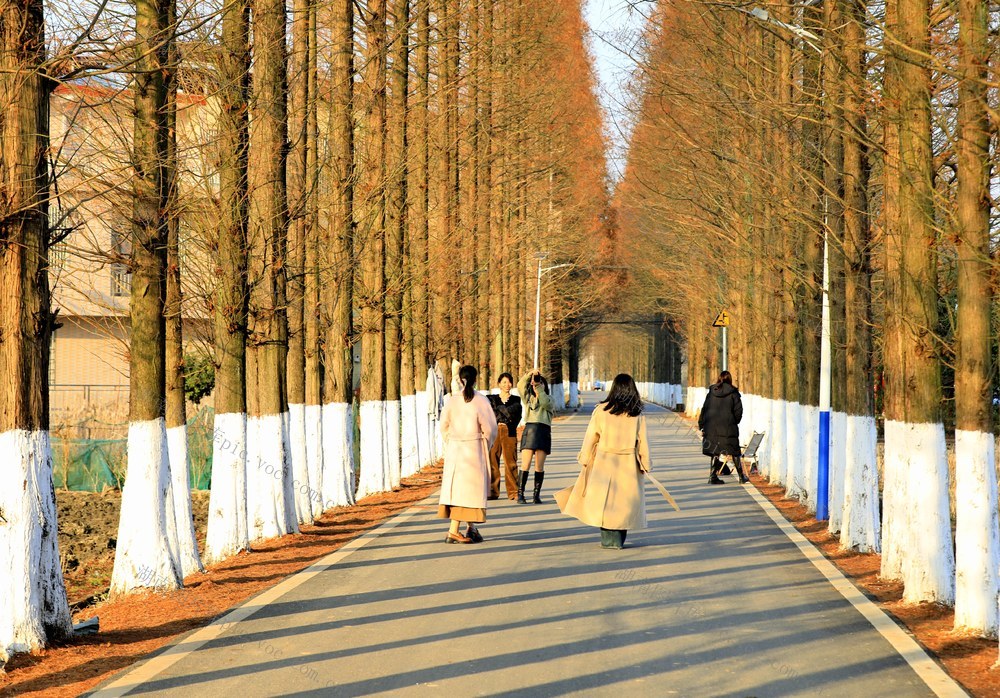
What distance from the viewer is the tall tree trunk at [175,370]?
12.1m

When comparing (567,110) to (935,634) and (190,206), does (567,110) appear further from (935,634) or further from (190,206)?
(935,634)

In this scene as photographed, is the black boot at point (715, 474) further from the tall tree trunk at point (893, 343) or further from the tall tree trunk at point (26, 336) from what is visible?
the tall tree trunk at point (26, 336)

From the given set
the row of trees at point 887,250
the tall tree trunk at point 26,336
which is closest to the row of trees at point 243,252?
the tall tree trunk at point 26,336

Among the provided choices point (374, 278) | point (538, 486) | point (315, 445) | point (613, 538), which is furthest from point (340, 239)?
point (613, 538)

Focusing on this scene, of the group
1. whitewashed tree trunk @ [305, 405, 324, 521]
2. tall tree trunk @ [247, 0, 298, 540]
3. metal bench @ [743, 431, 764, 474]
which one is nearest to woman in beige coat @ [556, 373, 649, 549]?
tall tree trunk @ [247, 0, 298, 540]

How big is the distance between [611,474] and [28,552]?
24.7 ft

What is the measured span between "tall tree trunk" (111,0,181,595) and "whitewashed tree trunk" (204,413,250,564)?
101 inches

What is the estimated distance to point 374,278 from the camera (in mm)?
23906

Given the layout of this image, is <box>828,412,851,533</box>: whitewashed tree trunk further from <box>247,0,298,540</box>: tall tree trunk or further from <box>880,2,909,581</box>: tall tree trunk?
<box>247,0,298,540</box>: tall tree trunk

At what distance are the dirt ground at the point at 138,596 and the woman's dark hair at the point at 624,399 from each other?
342cm

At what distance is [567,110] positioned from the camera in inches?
2047

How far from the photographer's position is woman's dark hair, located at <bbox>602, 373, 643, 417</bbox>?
15148mm

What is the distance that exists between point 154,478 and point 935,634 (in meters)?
6.28

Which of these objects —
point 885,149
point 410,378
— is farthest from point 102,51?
point 410,378
